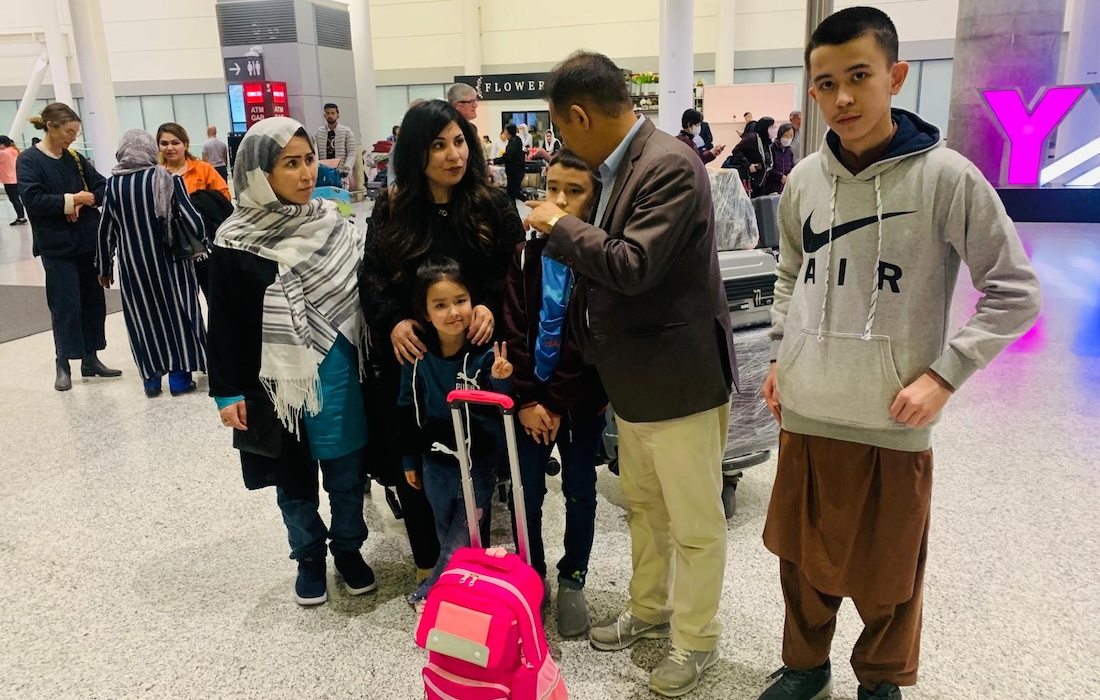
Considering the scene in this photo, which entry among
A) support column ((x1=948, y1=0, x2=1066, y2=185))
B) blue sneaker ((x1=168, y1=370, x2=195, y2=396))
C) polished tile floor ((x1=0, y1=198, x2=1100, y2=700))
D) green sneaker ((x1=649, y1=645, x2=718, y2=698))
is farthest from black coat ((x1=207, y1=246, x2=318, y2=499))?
support column ((x1=948, y1=0, x2=1066, y2=185))

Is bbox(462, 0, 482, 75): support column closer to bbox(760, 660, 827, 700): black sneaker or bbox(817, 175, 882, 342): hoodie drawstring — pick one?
bbox(817, 175, 882, 342): hoodie drawstring

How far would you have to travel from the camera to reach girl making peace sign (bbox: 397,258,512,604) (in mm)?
2123

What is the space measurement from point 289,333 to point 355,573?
843 millimetres

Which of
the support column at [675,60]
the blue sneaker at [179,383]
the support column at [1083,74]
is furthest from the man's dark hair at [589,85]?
the support column at [1083,74]

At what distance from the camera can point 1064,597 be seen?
7.70ft

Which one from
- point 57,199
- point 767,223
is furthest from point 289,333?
point 57,199

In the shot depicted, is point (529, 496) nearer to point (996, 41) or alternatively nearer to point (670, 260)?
point (670, 260)

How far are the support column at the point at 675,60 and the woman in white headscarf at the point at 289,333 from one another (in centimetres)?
858

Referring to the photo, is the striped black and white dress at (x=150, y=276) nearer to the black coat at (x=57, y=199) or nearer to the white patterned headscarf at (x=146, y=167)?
the white patterned headscarf at (x=146, y=167)

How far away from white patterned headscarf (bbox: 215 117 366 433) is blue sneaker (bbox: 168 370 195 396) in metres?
2.83

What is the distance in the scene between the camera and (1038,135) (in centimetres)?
941

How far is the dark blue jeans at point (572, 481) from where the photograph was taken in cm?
216

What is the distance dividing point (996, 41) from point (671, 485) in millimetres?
10270

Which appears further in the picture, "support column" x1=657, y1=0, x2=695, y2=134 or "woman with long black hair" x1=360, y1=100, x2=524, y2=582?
"support column" x1=657, y1=0, x2=695, y2=134
